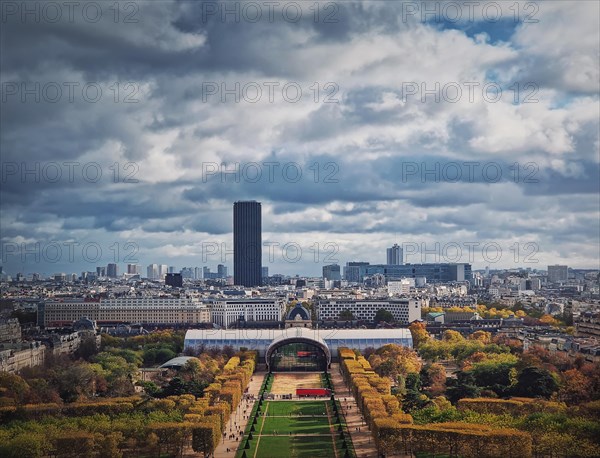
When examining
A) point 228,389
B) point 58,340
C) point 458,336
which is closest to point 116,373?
point 228,389

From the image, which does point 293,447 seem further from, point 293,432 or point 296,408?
point 296,408

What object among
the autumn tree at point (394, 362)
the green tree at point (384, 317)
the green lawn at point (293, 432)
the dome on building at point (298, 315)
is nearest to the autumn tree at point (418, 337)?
the autumn tree at point (394, 362)

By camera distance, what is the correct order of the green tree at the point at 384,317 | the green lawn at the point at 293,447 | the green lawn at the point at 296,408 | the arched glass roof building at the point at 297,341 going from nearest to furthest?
the green lawn at the point at 293,447 → the green lawn at the point at 296,408 → the arched glass roof building at the point at 297,341 → the green tree at the point at 384,317

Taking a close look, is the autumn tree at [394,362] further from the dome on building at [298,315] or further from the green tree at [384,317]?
the green tree at [384,317]

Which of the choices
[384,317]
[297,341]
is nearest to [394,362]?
[297,341]

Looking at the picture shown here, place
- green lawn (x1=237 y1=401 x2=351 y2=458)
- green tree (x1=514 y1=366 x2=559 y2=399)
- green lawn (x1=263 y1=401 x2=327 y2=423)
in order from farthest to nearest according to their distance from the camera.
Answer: green lawn (x1=263 y1=401 x2=327 y2=423), green tree (x1=514 y1=366 x2=559 y2=399), green lawn (x1=237 y1=401 x2=351 y2=458)

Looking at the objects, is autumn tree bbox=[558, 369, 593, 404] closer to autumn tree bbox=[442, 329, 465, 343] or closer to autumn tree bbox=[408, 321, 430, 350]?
autumn tree bbox=[408, 321, 430, 350]

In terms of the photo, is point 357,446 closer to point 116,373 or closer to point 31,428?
point 31,428

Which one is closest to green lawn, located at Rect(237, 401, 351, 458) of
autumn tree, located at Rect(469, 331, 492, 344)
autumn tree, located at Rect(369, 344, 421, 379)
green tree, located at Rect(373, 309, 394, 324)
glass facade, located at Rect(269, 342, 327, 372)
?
autumn tree, located at Rect(369, 344, 421, 379)
